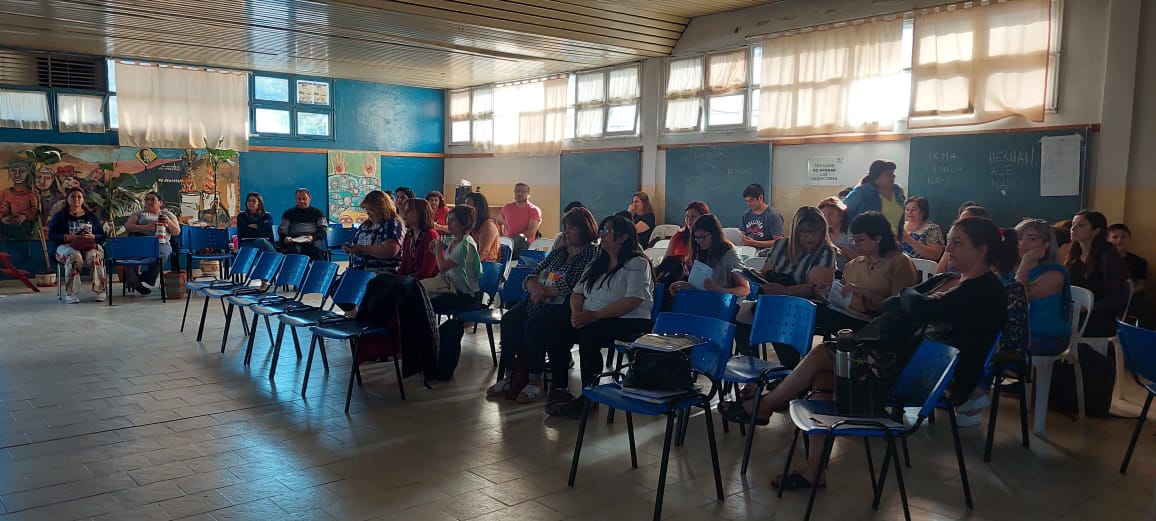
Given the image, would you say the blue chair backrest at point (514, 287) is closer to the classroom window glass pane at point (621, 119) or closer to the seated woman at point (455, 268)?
the seated woman at point (455, 268)

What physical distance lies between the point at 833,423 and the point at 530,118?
10.5m

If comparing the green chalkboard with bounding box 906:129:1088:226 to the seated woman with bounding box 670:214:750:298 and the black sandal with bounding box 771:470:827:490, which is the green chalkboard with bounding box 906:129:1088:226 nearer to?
the seated woman with bounding box 670:214:750:298

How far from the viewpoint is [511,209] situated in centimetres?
956

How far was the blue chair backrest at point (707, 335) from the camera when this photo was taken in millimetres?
3656

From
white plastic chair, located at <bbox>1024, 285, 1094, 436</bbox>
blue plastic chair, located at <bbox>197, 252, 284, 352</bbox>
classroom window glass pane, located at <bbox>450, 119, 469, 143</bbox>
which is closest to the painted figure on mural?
blue plastic chair, located at <bbox>197, 252, 284, 352</bbox>

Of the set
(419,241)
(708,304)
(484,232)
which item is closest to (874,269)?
(708,304)

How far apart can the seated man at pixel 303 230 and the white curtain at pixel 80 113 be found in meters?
4.22

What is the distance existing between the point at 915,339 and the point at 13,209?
11715mm

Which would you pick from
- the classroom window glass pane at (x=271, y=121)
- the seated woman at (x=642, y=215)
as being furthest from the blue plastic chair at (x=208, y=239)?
the seated woman at (x=642, y=215)

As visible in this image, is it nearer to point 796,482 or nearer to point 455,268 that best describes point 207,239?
point 455,268

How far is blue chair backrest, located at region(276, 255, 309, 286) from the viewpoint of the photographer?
20.9ft

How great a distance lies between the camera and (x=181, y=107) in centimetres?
1230

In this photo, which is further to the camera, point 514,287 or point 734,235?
point 734,235

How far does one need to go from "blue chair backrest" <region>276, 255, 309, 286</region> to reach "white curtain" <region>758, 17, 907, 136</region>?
550cm
